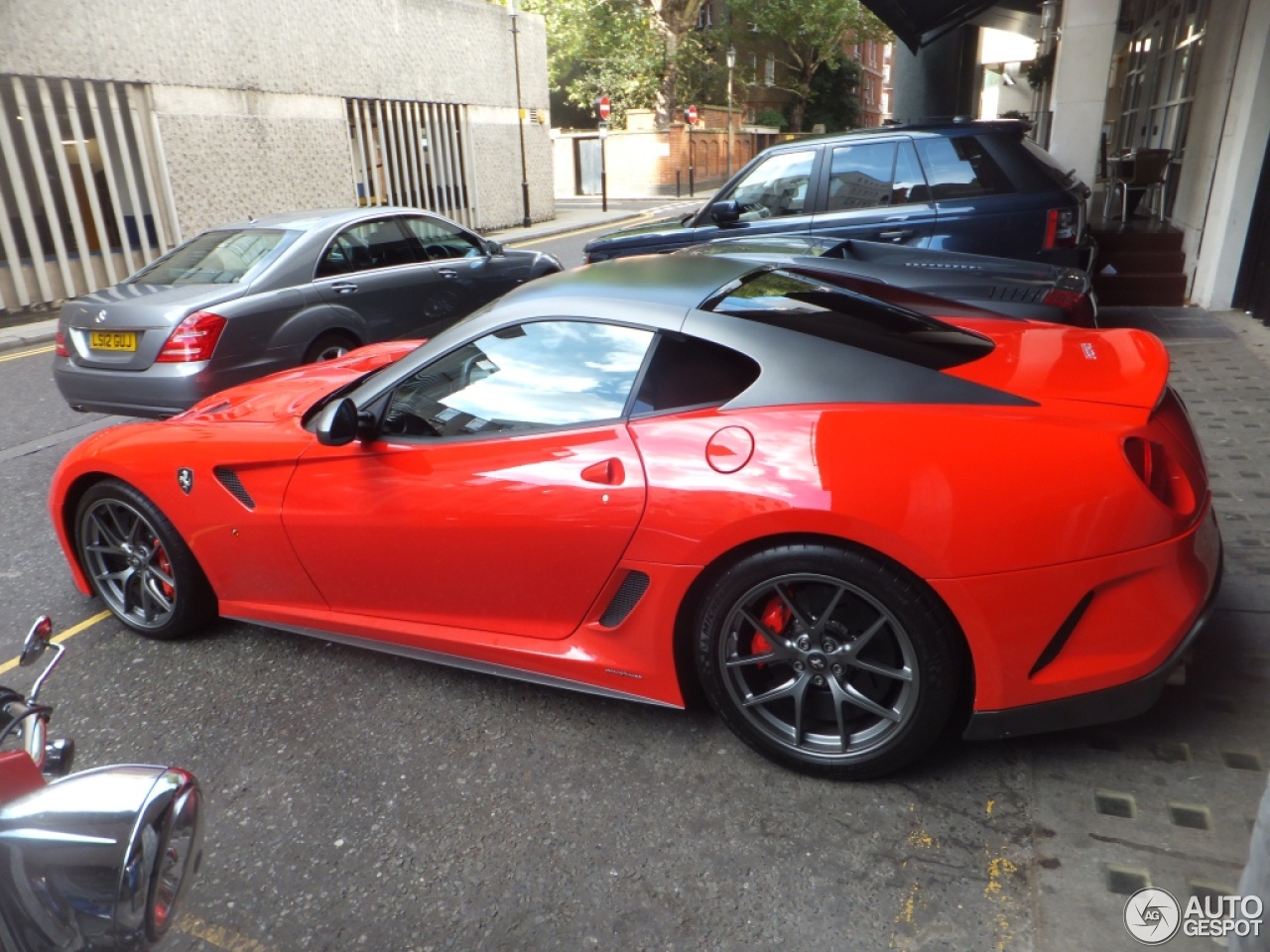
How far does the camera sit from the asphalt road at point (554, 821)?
7.26ft

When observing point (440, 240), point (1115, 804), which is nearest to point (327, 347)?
point (440, 240)

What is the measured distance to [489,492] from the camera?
2818 mm

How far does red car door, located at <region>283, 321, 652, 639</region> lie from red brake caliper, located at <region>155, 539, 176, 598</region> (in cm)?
77

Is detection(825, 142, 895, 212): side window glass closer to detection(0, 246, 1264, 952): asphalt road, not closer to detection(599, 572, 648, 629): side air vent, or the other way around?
detection(0, 246, 1264, 952): asphalt road

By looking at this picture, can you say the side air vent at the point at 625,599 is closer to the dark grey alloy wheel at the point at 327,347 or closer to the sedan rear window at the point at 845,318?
the sedan rear window at the point at 845,318

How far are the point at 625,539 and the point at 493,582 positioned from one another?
0.52 m

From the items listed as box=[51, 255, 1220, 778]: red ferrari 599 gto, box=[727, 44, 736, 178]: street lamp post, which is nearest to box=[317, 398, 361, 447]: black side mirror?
box=[51, 255, 1220, 778]: red ferrari 599 gto

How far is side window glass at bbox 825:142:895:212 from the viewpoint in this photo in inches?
289

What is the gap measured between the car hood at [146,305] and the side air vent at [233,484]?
3326mm

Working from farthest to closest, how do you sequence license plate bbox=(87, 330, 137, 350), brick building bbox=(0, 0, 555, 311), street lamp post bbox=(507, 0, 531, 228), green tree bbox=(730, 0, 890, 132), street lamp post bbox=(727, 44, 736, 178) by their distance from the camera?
green tree bbox=(730, 0, 890, 132) → street lamp post bbox=(727, 44, 736, 178) → street lamp post bbox=(507, 0, 531, 228) → brick building bbox=(0, 0, 555, 311) → license plate bbox=(87, 330, 137, 350)

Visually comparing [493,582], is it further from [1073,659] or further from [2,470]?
[2,470]

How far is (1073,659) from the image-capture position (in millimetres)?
2352

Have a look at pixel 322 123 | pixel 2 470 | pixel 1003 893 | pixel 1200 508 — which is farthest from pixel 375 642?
pixel 322 123

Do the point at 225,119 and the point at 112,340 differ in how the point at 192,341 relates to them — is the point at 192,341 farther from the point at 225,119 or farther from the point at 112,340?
the point at 225,119
